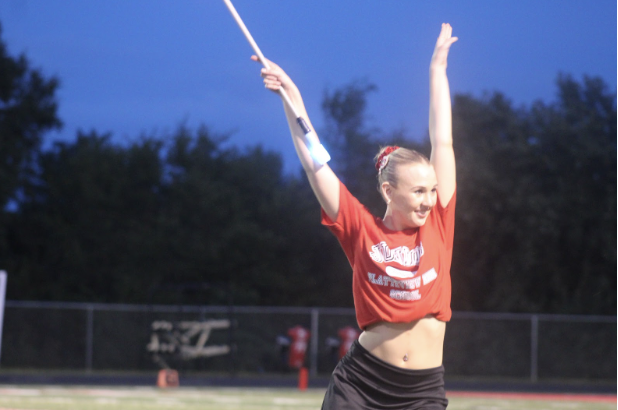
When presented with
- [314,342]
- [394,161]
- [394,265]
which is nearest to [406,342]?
[394,265]

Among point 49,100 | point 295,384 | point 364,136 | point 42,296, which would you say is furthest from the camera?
point 364,136

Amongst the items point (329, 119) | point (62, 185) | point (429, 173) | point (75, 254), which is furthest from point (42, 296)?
point (429, 173)

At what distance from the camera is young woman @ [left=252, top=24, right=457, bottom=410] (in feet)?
11.2

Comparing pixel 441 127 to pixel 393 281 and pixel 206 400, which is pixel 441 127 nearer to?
pixel 393 281

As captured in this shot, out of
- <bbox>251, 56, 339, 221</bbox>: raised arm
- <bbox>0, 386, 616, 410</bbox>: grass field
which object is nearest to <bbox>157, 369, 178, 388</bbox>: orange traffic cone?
<bbox>0, 386, 616, 410</bbox>: grass field

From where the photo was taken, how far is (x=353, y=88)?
40.7 meters

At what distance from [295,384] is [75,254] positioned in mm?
11126

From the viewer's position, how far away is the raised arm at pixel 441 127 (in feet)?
11.8

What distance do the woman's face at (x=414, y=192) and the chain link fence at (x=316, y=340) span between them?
1744cm

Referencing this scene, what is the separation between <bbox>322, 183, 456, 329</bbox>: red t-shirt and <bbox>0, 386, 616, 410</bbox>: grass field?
7.59m

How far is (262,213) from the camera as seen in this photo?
30.7 metres

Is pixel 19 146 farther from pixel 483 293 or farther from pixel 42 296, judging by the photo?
pixel 483 293

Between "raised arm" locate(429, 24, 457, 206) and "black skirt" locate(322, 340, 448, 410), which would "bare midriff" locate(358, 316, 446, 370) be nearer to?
"black skirt" locate(322, 340, 448, 410)

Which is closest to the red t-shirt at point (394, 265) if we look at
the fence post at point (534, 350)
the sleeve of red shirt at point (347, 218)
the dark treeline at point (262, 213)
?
the sleeve of red shirt at point (347, 218)
